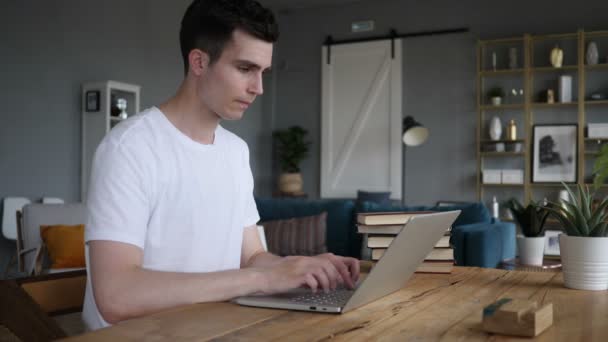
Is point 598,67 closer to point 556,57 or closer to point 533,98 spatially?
point 556,57

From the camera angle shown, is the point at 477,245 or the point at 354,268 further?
the point at 477,245

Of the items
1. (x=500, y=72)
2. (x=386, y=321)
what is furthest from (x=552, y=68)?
(x=386, y=321)

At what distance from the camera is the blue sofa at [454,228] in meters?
3.69

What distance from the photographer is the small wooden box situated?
37.0 inches

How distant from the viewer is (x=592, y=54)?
7.04 m

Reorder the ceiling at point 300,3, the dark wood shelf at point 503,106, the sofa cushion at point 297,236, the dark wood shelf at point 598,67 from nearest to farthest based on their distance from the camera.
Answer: the sofa cushion at point 297,236, the dark wood shelf at point 598,67, the dark wood shelf at point 503,106, the ceiling at point 300,3

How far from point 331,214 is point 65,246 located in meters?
1.99

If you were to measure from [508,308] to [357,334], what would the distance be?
0.24 meters

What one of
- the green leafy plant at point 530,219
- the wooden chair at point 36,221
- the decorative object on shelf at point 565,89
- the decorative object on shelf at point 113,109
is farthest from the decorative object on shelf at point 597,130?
the wooden chair at point 36,221

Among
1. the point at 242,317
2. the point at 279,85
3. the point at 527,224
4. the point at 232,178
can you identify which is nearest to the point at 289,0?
the point at 279,85

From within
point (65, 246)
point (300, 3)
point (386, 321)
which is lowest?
point (65, 246)

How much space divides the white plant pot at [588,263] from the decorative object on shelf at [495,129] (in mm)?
6282

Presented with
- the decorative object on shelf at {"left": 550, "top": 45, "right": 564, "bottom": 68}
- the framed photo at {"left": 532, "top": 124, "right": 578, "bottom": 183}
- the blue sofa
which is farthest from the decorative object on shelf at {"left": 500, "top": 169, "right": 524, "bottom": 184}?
the blue sofa

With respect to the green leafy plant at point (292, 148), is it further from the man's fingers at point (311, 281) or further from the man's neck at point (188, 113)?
the man's fingers at point (311, 281)
